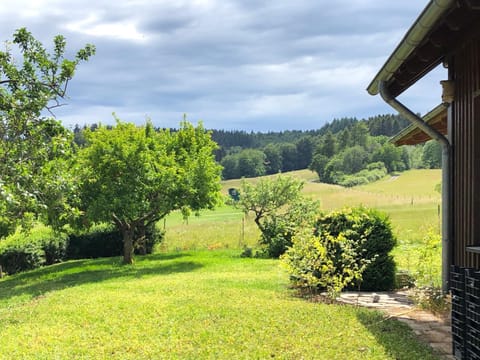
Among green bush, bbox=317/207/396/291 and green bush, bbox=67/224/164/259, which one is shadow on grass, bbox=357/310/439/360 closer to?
green bush, bbox=317/207/396/291

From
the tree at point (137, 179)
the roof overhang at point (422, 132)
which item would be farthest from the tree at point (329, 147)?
the roof overhang at point (422, 132)

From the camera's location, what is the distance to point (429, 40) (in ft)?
16.8

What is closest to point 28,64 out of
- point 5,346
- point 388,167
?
point 5,346

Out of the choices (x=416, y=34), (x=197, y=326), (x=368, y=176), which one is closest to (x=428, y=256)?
(x=197, y=326)

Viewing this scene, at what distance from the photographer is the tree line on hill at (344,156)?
7119 cm

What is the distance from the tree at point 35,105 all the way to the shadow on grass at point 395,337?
5.21 m

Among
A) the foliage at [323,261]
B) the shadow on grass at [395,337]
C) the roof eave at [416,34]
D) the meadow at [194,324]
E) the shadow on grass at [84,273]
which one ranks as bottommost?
the shadow on grass at [84,273]

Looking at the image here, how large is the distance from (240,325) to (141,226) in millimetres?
13100

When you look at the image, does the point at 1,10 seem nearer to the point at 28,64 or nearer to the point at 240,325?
the point at 28,64

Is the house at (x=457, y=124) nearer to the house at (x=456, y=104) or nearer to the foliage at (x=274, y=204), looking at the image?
the house at (x=456, y=104)

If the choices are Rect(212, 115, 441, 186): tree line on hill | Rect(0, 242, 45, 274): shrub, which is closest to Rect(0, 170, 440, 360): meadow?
Rect(0, 242, 45, 274): shrub

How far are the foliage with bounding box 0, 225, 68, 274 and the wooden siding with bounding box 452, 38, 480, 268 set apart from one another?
535 inches

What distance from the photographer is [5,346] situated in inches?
219

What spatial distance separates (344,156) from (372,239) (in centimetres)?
7135
